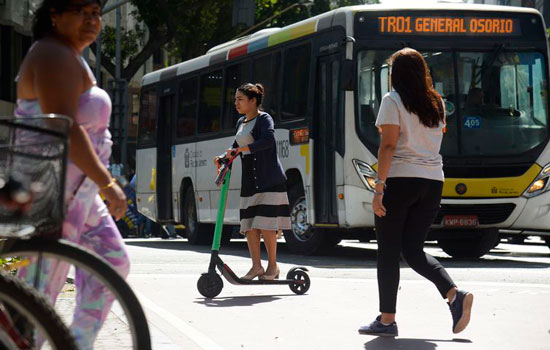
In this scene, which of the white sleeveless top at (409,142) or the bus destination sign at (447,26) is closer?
the white sleeveless top at (409,142)

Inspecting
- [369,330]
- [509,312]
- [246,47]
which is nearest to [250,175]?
[509,312]

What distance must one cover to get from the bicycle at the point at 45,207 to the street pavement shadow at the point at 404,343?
3.75m

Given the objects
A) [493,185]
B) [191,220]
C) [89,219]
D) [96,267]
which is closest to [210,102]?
[191,220]

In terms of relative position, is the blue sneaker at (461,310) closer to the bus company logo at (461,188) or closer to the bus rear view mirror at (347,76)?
the bus rear view mirror at (347,76)

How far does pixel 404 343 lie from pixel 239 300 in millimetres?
3167

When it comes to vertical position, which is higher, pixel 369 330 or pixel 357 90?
pixel 357 90

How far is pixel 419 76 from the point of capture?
27.0 ft

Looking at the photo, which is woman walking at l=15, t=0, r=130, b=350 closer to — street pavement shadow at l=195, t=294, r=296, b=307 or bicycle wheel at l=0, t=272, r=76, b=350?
bicycle wheel at l=0, t=272, r=76, b=350

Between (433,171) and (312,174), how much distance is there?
367 inches

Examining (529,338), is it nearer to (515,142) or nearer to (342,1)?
(515,142)

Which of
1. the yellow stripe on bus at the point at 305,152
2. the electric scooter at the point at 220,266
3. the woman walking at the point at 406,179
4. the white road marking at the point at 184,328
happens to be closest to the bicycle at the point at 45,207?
the white road marking at the point at 184,328

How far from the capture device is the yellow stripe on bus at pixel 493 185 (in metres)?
16.8

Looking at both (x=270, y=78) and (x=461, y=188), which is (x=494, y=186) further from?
(x=270, y=78)

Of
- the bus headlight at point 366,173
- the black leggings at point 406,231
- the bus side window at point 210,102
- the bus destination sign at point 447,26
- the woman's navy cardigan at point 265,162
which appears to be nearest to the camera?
the black leggings at point 406,231
